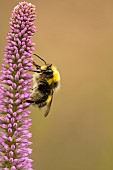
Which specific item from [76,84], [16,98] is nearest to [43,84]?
[16,98]

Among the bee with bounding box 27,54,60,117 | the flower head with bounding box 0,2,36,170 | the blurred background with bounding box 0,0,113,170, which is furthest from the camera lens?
the blurred background with bounding box 0,0,113,170

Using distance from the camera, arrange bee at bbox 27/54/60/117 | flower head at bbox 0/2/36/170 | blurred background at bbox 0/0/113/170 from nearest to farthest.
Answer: flower head at bbox 0/2/36/170, bee at bbox 27/54/60/117, blurred background at bbox 0/0/113/170

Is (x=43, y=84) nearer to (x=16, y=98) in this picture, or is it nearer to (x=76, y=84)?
(x=16, y=98)

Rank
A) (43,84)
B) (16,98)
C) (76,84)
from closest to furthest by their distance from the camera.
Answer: (16,98)
(43,84)
(76,84)

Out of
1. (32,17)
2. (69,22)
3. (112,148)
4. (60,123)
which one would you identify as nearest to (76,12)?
(69,22)

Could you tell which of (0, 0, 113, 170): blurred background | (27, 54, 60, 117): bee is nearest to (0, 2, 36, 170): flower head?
(27, 54, 60, 117): bee

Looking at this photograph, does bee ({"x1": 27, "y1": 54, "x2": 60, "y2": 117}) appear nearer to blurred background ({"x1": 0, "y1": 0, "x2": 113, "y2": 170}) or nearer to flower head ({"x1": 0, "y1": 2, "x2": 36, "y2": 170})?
flower head ({"x1": 0, "y1": 2, "x2": 36, "y2": 170})

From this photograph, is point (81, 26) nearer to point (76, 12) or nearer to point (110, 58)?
point (76, 12)
